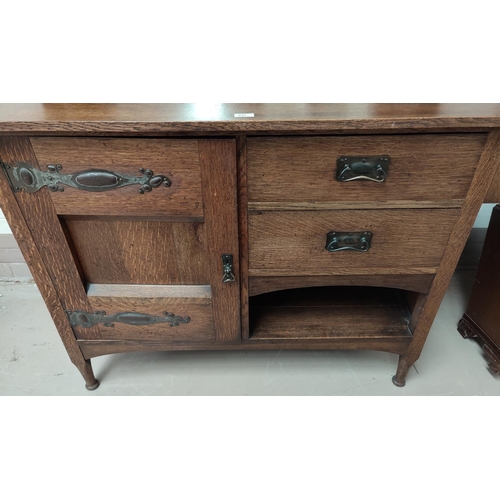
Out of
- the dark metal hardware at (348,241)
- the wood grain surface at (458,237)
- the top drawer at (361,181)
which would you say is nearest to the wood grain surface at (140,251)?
the top drawer at (361,181)

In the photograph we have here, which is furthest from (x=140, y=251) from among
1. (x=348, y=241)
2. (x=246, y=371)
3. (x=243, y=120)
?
(x=246, y=371)

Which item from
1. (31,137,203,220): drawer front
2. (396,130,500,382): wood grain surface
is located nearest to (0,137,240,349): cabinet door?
(31,137,203,220): drawer front

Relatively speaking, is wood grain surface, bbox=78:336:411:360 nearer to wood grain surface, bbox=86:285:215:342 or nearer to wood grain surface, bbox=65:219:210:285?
wood grain surface, bbox=86:285:215:342

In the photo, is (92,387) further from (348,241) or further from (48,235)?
(348,241)

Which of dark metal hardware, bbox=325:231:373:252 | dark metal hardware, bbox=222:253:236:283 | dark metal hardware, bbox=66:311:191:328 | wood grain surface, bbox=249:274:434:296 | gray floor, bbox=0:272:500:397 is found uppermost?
dark metal hardware, bbox=325:231:373:252

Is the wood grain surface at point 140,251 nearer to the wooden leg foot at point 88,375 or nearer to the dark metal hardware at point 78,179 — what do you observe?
the dark metal hardware at point 78,179

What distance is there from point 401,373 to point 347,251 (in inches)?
23.1

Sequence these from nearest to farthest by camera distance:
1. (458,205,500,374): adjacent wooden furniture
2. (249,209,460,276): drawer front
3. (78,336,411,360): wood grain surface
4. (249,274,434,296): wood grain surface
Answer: (249,209,460,276): drawer front < (249,274,434,296): wood grain surface < (78,336,411,360): wood grain surface < (458,205,500,374): adjacent wooden furniture

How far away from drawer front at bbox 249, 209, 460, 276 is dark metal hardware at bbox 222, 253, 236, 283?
54 mm

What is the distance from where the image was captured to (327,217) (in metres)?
0.91

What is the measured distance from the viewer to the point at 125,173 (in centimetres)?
83

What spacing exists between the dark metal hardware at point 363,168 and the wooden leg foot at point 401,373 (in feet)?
2.31

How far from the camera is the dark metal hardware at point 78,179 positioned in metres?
0.83

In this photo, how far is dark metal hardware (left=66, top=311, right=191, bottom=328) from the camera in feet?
3.54
